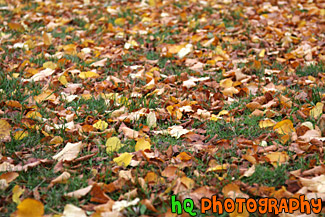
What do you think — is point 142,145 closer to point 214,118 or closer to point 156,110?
point 156,110

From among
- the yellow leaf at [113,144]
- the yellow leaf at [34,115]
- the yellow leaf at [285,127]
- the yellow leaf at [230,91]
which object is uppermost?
the yellow leaf at [34,115]

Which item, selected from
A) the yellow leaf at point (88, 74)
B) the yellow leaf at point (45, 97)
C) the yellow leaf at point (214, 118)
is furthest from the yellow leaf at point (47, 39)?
the yellow leaf at point (214, 118)

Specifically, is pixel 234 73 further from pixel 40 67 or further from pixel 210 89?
pixel 40 67

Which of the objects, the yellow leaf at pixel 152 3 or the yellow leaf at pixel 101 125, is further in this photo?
the yellow leaf at pixel 152 3

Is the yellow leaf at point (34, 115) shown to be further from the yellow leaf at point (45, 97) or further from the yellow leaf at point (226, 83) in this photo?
the yellow leaf at point (226, 83)

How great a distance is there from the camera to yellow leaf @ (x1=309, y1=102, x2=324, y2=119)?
99.7 inches

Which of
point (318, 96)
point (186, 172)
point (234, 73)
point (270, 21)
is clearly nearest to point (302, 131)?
point (318, 96)

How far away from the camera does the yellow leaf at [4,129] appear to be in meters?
2.30

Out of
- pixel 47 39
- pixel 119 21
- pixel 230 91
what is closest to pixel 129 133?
pixel 230 91

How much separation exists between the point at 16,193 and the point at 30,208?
0.19m

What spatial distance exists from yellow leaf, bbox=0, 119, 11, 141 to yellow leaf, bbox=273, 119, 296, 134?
5.73ft

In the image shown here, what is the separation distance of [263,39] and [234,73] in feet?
3.54

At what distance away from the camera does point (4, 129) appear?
233 cm

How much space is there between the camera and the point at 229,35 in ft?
13.9
